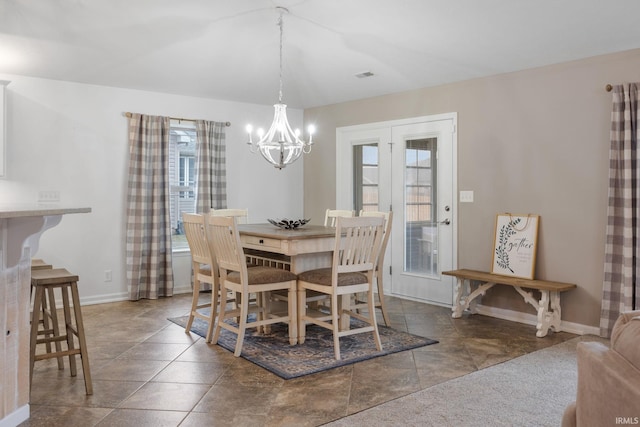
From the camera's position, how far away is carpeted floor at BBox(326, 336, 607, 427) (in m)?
2.64

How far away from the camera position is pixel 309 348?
3871 mm

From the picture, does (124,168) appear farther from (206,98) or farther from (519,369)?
(519,369)

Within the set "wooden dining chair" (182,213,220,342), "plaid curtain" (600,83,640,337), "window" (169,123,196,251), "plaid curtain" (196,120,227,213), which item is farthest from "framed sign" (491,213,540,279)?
"window" (169,123,196,251)

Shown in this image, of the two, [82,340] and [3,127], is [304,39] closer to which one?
[82,340]

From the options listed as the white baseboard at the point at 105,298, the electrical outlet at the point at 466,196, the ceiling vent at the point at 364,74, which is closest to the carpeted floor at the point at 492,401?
the electrical outlet at the point at 466,196

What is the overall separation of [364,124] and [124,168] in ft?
9.09

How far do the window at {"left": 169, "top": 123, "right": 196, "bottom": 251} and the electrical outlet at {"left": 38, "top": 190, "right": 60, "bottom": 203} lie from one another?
4.07 feet

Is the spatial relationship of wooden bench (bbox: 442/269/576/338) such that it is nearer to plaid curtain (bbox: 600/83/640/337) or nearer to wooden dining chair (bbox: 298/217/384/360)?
plaid curtain (bbox: 600/83/640/337)

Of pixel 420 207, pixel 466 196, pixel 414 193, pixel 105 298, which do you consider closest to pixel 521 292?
pixel 466 196

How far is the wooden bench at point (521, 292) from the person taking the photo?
426cm

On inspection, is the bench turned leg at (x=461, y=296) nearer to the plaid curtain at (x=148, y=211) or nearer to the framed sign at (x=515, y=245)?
the framed sign at (x=515, y=245)

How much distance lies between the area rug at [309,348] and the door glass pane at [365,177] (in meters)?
2.04

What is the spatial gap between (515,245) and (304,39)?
2.58 m

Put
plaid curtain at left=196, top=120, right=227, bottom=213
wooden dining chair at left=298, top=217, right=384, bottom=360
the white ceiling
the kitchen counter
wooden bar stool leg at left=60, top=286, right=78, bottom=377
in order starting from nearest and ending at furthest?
the kitchen counter, wooden bar stool leg at left=60, top=286, right=78, bottom=377, the white ceiling, wooden dining chair at left=298, top=217, right=384, bottom=360, plaid curtain at left=196, top=120, right=227, bottom=213
